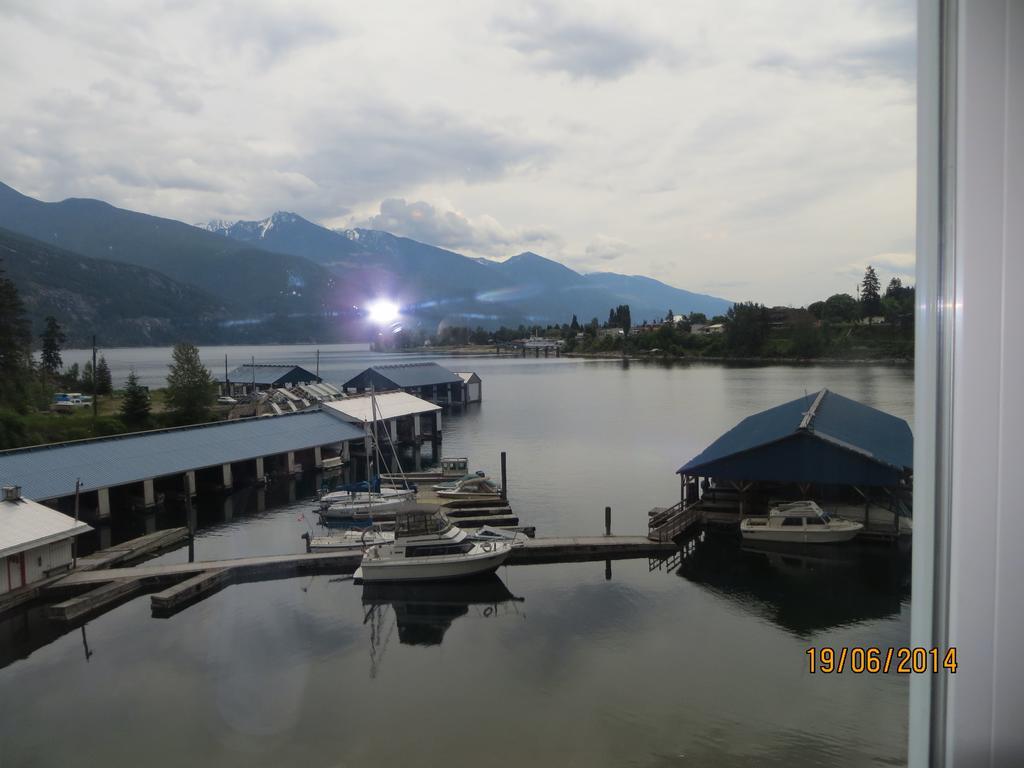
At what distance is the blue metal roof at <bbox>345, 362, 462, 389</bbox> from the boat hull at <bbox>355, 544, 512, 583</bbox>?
44.8 feet

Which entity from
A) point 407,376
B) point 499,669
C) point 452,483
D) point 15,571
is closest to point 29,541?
point 15,571

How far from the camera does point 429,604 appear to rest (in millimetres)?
6305

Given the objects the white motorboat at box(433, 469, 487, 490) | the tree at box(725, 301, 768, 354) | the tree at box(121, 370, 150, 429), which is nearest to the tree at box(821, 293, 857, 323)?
the tree at box(725, 301, 768, 354)

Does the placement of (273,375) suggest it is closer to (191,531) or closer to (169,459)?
(169,459)

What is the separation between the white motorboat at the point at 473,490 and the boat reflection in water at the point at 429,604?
3528 millimetres

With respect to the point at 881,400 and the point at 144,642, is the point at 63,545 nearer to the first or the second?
the point at 144,642

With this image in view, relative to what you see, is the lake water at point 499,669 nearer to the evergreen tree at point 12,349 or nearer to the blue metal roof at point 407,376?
the evergreen tree at point 12,349

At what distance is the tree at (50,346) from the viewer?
53.0 ft

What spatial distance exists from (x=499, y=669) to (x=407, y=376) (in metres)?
17.3

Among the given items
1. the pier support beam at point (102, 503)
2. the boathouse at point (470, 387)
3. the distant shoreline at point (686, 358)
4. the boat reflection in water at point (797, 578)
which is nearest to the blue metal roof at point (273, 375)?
the boathouse at point (470, 387)

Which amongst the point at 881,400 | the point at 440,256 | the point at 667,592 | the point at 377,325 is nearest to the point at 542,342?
the point at 377,325

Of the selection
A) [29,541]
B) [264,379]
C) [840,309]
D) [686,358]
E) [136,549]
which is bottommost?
[136,549]

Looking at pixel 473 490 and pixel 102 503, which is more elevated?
pixel 102 503

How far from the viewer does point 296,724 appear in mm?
3572
